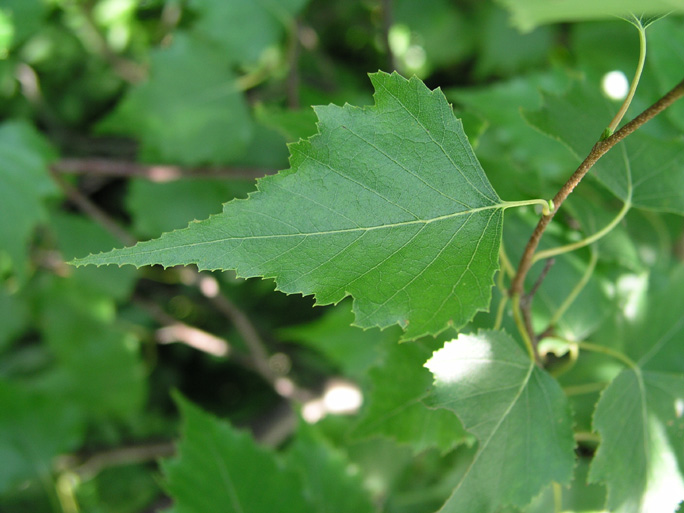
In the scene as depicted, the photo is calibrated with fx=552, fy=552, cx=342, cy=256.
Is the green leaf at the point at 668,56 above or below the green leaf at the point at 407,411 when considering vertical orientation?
above

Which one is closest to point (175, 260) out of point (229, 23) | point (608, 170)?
point (608, 170)

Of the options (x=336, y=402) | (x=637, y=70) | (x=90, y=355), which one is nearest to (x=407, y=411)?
(x=637, y=70)

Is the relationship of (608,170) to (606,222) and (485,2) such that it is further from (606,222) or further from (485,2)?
(485,2)

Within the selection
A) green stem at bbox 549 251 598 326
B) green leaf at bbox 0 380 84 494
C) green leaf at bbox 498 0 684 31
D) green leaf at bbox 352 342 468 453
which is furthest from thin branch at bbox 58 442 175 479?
green leaf at bbox 498 0 684 31

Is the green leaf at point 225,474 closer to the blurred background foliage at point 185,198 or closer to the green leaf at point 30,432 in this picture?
the blurred background foliage at point 185,198

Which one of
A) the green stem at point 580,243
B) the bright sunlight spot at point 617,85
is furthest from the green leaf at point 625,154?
the bright sunlight spot at point 617,85

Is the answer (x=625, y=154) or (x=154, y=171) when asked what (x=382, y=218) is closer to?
(x=625, y=154)
